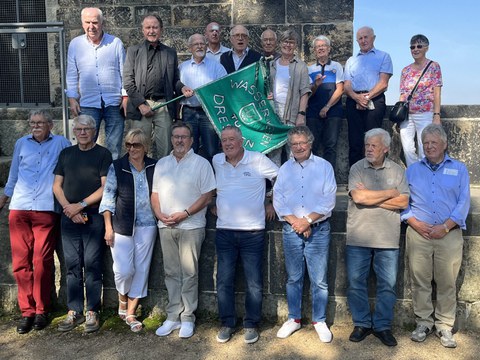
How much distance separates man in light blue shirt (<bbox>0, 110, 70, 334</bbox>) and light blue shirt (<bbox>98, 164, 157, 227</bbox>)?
0.58m

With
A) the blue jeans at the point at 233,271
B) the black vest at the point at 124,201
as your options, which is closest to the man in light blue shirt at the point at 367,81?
the blue jeans at the point at 233,271

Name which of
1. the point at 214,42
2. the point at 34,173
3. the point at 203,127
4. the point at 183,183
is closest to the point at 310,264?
the point at 183,183

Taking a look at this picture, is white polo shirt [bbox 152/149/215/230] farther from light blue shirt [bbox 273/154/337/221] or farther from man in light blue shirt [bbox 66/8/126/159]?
man in light blue shirt [bbox 66/8/126/159]

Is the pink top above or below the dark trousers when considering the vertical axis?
above

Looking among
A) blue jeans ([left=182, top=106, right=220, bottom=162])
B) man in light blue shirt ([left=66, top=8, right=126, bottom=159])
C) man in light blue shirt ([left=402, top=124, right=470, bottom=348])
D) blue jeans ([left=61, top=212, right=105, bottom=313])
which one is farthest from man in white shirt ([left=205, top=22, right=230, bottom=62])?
man in light blue shirt ([left=402, top=124, right=470, bottom=348])

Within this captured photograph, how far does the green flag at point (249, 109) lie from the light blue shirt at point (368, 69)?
1.05 meters

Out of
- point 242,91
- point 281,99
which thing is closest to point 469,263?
point 281,99

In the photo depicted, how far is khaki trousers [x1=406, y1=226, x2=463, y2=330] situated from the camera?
4.22 metres

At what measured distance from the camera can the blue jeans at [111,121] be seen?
17.5 feet

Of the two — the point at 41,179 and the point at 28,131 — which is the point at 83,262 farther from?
the point at 28,131

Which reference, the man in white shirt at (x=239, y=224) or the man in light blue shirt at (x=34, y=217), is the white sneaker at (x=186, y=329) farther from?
the man in light blue shirt at (x=34, y=217)

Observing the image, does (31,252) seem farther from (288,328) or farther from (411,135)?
(411,135)

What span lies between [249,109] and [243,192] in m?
1.30

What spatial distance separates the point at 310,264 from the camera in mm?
4355
